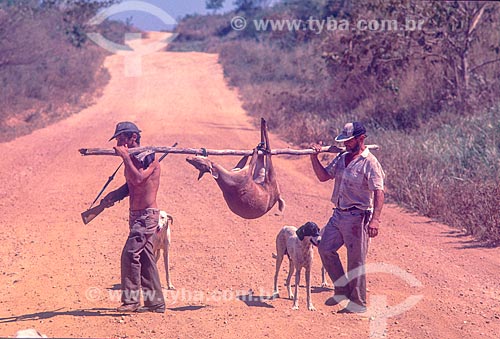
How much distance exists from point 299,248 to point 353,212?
0.80 meters

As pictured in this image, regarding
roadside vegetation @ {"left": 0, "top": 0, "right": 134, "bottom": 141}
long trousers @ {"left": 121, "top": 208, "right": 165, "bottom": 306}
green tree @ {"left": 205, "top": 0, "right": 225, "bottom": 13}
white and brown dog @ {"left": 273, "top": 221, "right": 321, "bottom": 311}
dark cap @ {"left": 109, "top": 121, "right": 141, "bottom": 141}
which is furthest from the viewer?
green tree @ {"left": 205, "top": 0, "right": 225, "bottom": 13}

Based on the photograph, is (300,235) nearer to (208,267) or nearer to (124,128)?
(208,267)

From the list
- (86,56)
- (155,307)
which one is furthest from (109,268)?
(86,56)

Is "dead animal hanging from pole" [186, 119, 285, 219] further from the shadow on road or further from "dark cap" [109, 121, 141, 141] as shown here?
the shadow on road

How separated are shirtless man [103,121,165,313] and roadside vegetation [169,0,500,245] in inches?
202

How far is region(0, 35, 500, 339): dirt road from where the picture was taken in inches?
258

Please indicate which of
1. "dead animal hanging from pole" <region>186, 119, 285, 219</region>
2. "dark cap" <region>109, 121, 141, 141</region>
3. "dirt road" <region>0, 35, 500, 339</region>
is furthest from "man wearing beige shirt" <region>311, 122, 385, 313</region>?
"dark cap" <region>109, 121, 141, 141</region>

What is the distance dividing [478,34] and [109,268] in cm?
1383

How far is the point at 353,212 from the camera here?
22.1 ft

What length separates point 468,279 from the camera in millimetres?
8227

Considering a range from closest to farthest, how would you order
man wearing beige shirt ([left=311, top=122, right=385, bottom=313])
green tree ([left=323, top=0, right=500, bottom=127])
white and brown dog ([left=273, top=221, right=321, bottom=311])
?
man wearing beige shirt ([left=311, top=122, right=385, bottom=313])
white and brown dog ([left=273, top=221, right=321, bottom=311])
green tree ([left=323, top=0, right=500, bottom=127])

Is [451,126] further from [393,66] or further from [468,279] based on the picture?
[468,279]

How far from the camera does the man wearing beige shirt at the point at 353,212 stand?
6.54m

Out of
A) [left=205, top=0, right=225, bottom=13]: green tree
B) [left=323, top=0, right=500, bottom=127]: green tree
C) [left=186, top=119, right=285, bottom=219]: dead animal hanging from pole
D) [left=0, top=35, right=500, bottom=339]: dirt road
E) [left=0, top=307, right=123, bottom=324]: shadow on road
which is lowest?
[left=0, top=307, right=123, bottom=324]: shadow on road
